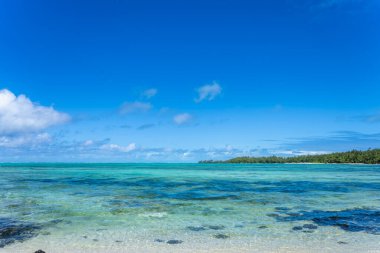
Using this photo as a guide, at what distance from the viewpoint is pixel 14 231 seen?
13.6 m

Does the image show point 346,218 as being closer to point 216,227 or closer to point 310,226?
point 310,226

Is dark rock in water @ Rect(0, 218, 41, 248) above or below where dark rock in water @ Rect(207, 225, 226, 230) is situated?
above

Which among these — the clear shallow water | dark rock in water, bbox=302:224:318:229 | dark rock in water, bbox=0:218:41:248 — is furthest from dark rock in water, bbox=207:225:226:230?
dark rock in water, bbox=0:218:41:248

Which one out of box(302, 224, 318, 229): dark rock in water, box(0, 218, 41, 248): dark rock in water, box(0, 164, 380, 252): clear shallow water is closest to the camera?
box(0, 164, 380, 252): clear shallow water

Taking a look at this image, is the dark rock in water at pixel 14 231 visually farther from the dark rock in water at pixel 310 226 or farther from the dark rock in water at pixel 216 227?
the dark rock in water at pixel 310 226

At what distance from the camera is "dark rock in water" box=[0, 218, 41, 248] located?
1238 centimetres

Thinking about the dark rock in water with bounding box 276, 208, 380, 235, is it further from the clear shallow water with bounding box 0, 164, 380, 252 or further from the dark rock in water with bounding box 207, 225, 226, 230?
the dark rock in water with bounding box 207, 225, 226, 230

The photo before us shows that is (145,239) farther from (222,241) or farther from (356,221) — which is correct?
(356,221)

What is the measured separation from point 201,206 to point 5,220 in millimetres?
10893

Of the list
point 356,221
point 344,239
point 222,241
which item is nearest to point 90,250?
point 222,241

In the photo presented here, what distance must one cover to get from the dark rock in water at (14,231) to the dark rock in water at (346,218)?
449 inches

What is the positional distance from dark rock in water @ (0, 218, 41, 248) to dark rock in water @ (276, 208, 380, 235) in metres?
11.4

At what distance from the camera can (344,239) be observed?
12.6m

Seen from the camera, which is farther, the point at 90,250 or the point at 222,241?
the point at 222,241
